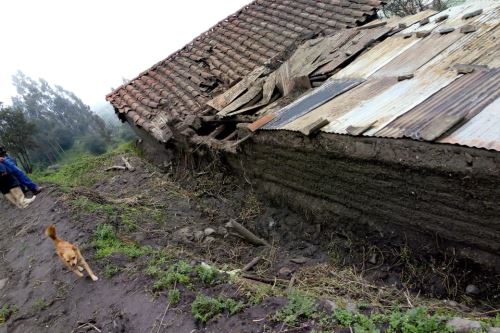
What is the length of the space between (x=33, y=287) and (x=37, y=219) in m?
2.69

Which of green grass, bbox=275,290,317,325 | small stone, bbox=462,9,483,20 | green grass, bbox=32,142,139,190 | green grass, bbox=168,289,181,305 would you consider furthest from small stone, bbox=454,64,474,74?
green grass, bbox=32,142,139,190

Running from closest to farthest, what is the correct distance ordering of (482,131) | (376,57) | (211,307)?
(482,131)
(211,307)
(376,57)

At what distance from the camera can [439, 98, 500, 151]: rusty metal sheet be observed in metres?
3.26

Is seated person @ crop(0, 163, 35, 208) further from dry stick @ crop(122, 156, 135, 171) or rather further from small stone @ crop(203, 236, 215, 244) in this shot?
small stone @ crop(203, 236, 215, 244)

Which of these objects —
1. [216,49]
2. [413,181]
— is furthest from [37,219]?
[413,181]

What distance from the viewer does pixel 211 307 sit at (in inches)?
151

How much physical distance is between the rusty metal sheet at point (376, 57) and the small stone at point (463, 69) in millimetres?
1531

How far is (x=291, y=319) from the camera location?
338cm

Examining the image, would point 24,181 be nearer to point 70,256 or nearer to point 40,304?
Result: point 40,304

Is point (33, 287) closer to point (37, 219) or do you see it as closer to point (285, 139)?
point (37, 219)

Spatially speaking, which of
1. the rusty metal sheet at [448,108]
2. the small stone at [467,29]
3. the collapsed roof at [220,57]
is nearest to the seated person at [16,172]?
the collapsed roof at [220,57]

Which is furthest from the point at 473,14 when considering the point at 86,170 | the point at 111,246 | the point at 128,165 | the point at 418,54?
the point at 86,170

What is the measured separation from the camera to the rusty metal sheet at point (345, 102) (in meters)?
5.28

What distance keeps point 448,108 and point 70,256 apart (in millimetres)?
4723
